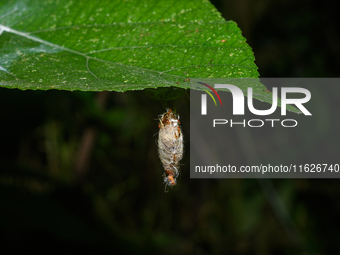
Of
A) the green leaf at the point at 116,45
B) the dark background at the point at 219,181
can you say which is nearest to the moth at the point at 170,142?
the green leaf at the point at 116,45

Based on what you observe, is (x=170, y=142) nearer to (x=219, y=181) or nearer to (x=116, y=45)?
(x=116, y=45)

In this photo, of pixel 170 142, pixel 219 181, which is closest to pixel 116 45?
pixel 170 142

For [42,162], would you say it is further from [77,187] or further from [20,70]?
[20,70]

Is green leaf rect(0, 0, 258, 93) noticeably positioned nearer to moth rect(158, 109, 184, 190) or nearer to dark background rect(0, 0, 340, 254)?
moth rect(158, 109, 184, 190)

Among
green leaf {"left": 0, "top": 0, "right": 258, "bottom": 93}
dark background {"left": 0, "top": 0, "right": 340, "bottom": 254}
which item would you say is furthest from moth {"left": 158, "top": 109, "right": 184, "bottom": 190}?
dark background {"left": 0, "top": 0, "right": 340, "bottom": 254}

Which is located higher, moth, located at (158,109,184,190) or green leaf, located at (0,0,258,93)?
green leaf, located at (0,0,258,93)

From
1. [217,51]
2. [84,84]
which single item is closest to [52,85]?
[84,84]
